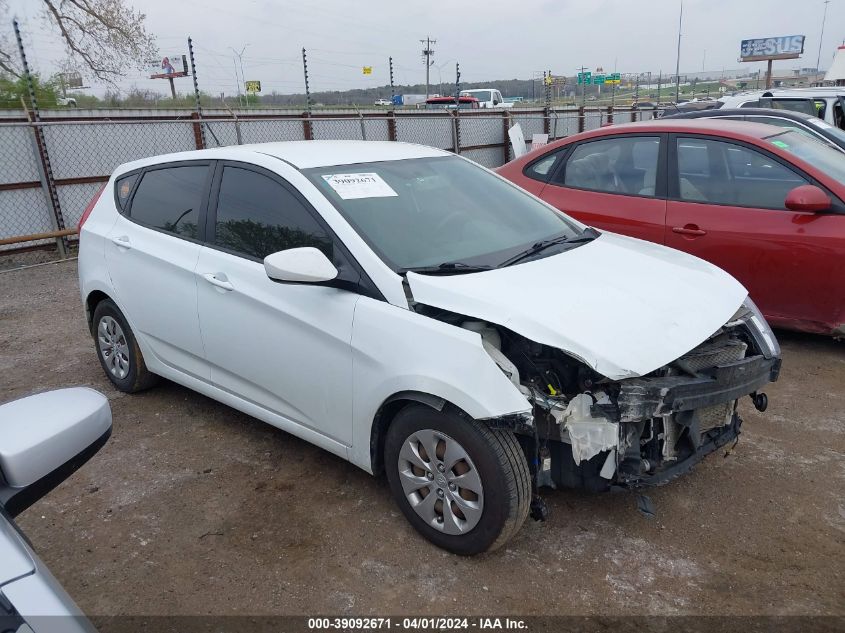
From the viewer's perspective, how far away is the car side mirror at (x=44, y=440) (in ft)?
5.39

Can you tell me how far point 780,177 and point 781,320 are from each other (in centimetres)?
102

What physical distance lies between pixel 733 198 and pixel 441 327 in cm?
329

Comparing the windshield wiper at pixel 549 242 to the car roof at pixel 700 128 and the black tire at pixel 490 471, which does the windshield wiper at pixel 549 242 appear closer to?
the black tire at pixel 490 471

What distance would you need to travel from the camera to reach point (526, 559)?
2.82m

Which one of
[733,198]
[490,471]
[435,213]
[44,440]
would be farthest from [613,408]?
[733,198]

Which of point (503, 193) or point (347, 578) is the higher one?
point (503, 193)

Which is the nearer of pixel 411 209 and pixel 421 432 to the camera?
pixel 421 432

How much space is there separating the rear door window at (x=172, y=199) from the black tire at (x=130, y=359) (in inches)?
26.1

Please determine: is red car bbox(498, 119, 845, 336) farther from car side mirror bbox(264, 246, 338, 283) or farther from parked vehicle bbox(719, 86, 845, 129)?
parked vehicle bbox(719, 86, 845, 129)

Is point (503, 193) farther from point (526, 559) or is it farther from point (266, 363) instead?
point (526, 559)

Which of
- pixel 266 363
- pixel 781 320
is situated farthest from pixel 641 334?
pixel 781 320

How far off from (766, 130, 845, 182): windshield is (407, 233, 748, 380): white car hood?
2.27 m

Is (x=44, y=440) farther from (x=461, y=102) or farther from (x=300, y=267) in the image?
(x=461, y=102)

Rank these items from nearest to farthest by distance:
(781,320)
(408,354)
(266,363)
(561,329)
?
(561,329) < (408,354) < (266,363) < (781,320)
